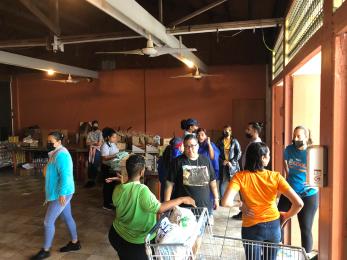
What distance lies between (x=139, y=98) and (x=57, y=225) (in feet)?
17.9

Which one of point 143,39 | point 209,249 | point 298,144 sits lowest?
point 209,249

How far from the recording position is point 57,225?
505cm

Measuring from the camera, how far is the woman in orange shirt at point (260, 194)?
2.43 m

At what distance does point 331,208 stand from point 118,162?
3.95 metres

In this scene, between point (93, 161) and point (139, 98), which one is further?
point (139, 98)

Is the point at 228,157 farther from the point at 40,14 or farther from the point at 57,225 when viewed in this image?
the point at 40,14

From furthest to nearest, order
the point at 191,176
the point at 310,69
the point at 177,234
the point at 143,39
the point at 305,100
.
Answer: the point at 143,39 < the point at 305,100 < the point at 310,69 < the point at 191,176 < the point at 177,234

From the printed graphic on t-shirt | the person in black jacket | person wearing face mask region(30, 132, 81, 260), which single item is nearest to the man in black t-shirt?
the printed graphic on t-shirt

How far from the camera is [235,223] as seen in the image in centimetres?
501

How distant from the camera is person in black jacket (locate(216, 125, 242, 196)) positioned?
5.60 meters

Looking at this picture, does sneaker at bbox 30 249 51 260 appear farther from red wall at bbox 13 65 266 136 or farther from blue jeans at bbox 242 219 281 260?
red wall at bbox 13 65 266 136

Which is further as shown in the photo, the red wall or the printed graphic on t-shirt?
the red wall

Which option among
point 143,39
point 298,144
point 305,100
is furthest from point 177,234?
point 143,39

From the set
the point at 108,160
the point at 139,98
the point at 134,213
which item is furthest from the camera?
the point at 139,98
